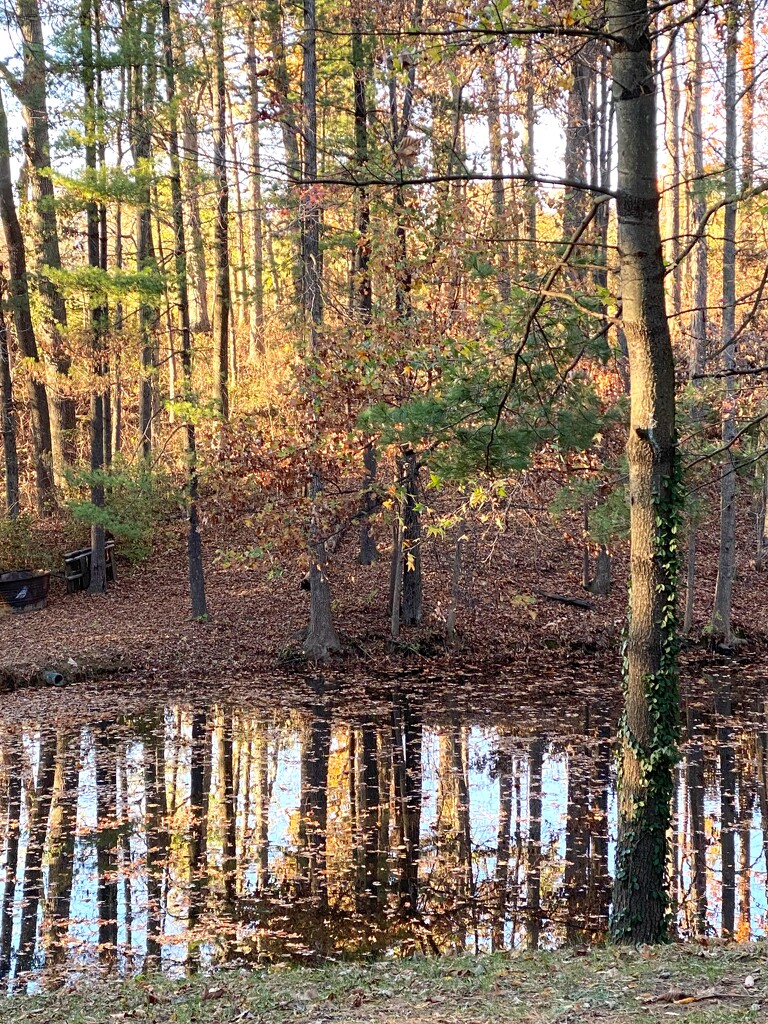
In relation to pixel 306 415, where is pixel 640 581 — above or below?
below

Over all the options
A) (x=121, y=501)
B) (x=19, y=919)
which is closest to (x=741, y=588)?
(x=121, y=501)

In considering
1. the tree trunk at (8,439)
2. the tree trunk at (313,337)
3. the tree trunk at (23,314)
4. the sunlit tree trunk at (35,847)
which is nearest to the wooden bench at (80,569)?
the tree trunk at (8,439)

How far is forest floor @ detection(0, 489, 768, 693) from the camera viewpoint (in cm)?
1583

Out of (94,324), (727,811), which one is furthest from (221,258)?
(727,811)

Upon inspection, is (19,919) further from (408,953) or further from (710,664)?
(710,664)

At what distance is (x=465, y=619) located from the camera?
17859 millimetres

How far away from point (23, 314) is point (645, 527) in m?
19.8

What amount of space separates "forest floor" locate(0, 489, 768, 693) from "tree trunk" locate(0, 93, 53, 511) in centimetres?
376

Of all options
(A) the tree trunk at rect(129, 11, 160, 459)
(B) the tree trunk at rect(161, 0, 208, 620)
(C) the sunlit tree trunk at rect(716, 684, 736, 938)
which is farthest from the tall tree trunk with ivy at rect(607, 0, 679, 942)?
(B) the tree trunk at rect(161, 0, 208, 620)

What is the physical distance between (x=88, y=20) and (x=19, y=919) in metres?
16.0

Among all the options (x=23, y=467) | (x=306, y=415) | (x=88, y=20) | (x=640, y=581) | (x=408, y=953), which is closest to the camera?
(x=640, y=581)

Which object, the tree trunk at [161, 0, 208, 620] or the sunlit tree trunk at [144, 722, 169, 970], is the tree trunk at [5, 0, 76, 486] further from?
the sunlit tree trunk at [144, 722, 169, 970]

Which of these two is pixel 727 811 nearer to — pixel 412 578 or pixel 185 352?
pixel 412 578

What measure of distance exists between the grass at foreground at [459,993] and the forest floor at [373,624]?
928cm
